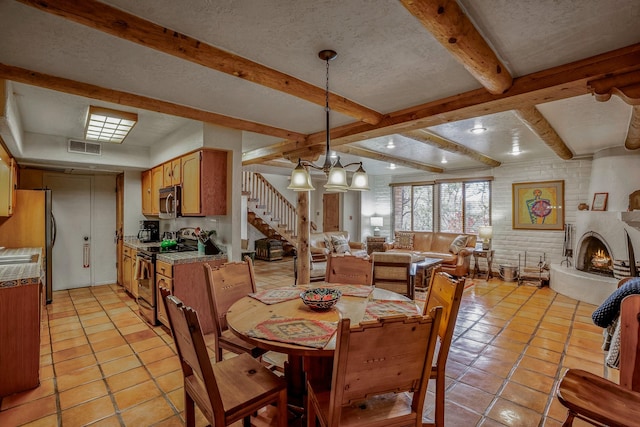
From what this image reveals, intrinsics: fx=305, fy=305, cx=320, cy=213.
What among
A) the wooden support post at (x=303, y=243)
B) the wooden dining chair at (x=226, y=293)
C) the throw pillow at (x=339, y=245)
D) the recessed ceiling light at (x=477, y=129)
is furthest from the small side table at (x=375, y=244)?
the wooden dining chair at (x=226, y=293)

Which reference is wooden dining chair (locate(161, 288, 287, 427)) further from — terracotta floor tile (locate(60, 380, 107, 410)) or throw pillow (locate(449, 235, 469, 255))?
throw pillow (locate(449, 235, 469, 255))

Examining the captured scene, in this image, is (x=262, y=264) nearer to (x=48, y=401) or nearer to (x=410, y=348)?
(x=48, y=401)

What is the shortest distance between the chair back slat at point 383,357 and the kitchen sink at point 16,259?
357 centimetres

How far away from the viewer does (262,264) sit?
7.87 metres

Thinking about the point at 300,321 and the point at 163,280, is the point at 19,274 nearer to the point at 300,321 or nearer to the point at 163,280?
the point at 163,280

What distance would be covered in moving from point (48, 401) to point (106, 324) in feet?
5.06

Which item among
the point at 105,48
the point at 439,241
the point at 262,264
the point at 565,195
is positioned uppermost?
the point at 105,48

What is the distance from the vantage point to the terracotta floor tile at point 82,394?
213cm

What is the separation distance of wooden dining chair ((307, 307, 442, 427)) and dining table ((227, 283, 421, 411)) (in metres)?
0.10

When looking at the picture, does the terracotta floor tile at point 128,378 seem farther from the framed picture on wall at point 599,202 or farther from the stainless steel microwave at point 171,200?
the framed picture on wall at point 599,202

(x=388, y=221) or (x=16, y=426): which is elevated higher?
(x=388, y=221)

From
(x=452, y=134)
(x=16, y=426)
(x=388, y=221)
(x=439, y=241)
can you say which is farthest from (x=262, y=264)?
(x=16, y=426)

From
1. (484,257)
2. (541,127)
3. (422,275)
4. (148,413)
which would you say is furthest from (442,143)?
(148,413)

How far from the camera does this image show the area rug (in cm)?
144
